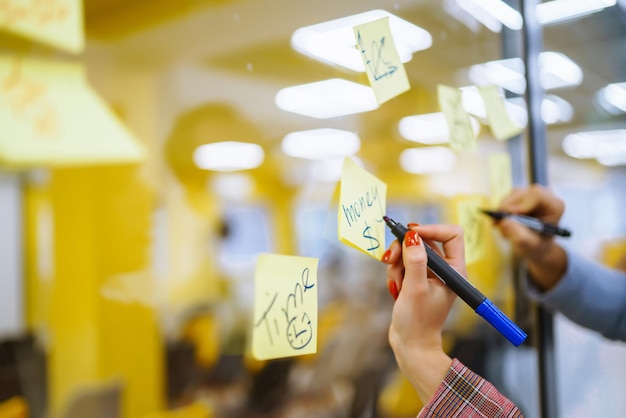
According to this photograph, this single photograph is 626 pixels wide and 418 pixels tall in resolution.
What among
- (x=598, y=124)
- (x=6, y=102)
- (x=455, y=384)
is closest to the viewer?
(x=455, y=384)

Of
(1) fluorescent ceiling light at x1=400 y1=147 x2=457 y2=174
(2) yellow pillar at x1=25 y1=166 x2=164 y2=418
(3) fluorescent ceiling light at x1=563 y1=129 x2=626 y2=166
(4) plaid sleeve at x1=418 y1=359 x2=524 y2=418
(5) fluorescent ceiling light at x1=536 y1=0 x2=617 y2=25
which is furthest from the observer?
(2) yellow pillar at x1=25 y1=166 x2=164 y2=418

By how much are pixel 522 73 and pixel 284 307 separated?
61 centimetres

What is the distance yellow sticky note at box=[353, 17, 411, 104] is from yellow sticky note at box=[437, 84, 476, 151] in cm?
9

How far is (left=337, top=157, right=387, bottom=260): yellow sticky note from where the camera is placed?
0.44 meters

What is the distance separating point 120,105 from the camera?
230 centimetres

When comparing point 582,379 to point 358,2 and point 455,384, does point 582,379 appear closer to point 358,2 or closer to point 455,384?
point 455,384

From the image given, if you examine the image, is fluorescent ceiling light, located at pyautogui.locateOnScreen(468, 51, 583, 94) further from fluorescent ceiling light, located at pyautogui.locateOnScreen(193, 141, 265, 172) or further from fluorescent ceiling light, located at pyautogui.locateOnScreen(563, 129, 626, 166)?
fluorescent ceiling light, located at pyautogui.locateOnScreen(193, 141, 265, 172)

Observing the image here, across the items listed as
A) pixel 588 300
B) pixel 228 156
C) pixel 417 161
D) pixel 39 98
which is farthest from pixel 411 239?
pixel 228 156

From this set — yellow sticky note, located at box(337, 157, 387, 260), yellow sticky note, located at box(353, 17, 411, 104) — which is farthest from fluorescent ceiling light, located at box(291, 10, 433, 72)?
yellow sticky note, located at box(337, 157, 387, 260)

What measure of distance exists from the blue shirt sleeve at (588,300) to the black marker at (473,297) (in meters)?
0.38

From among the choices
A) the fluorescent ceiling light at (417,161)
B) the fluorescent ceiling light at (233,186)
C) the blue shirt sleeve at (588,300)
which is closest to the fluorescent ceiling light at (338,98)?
the blue shirt sleeve at (588,300)

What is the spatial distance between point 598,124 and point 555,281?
377mm

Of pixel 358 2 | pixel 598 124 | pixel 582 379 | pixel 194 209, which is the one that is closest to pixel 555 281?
pixel 582 379

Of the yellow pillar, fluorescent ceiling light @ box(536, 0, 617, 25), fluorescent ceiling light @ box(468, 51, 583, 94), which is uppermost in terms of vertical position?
fluorescent ceiling light @ box(536, 0, 617, 25)
